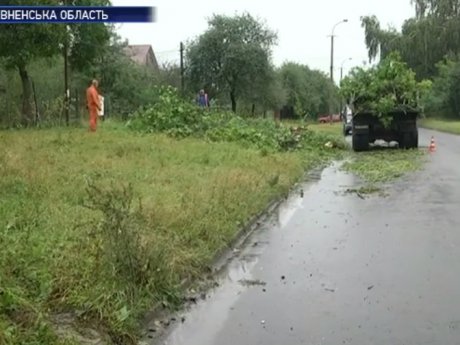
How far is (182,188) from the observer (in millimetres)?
11633

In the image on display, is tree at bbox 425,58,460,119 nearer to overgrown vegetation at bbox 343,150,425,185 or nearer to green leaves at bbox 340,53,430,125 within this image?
green leaves at bbox 340,53,430,125

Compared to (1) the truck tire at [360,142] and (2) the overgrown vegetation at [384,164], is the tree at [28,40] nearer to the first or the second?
(2) the overgrown vegetation at [384,164]

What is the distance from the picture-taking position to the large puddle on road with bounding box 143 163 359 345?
5.87 metres

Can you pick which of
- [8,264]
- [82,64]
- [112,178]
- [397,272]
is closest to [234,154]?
[112,178]

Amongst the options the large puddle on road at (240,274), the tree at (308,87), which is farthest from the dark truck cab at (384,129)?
the tree at (308,87)

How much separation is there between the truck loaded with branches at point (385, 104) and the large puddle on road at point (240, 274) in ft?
33.1

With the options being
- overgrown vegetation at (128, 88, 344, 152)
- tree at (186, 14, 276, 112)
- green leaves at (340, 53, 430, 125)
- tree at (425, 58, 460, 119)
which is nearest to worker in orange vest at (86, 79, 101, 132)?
overgrown vegetation at (128, 88, 344, 152)

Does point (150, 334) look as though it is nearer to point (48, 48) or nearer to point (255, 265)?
point (255, 265)

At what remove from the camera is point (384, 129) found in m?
25.2

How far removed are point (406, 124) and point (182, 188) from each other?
51.1ft

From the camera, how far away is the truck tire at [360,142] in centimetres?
2511

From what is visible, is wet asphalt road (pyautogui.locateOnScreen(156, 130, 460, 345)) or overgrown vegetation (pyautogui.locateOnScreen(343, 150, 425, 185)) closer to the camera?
wet asphalt road (pyautogui.locateOnScreen(156, 130, 460, 345))

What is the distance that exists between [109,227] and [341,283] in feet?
8.20

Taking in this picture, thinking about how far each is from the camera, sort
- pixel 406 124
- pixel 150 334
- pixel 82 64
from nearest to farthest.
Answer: pixel 150 334 → pixel 406 124 → pixel 82 64
